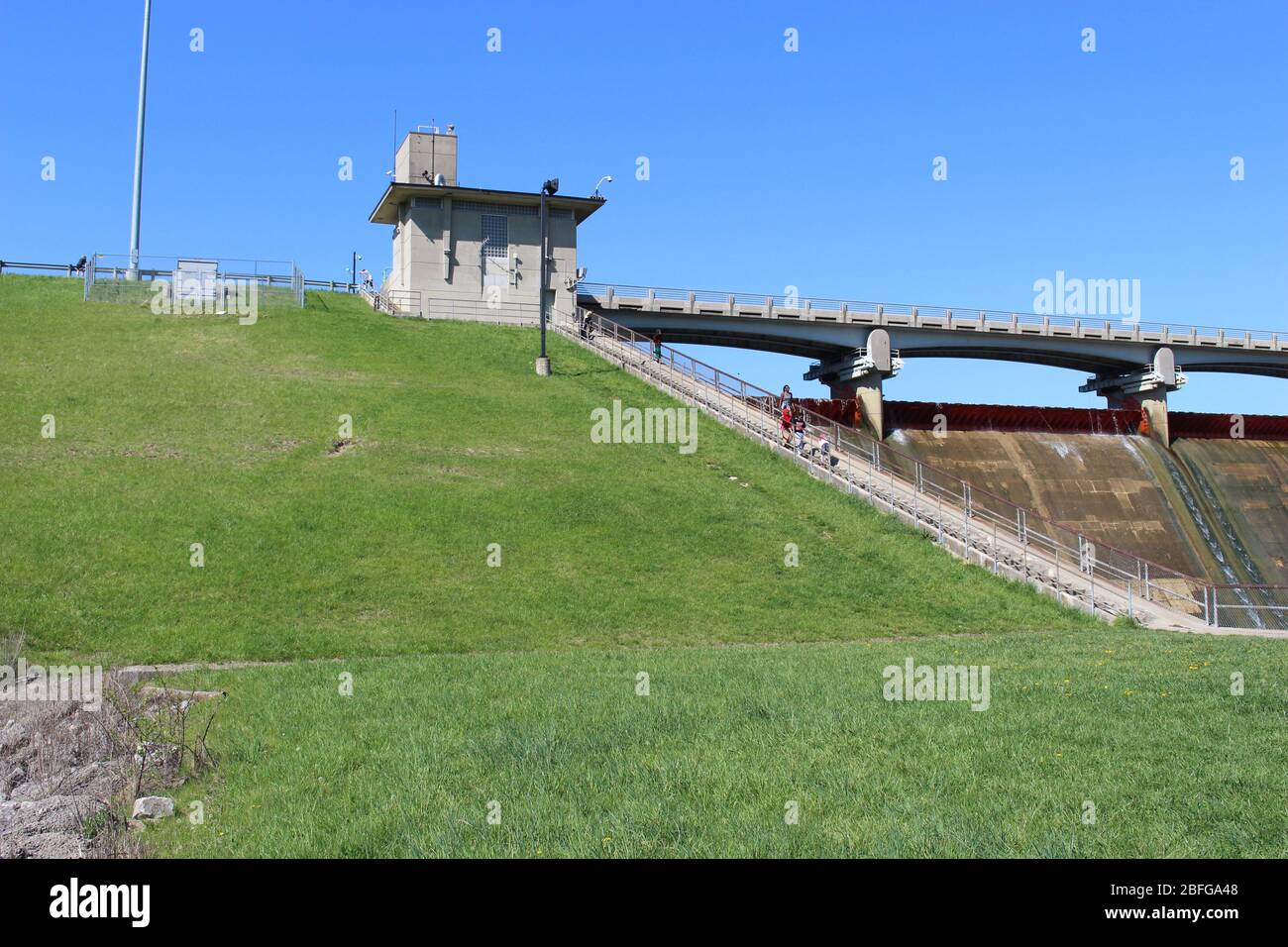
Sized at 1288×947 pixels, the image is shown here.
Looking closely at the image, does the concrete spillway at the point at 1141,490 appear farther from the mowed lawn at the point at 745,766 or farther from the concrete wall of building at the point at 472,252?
the mowed lawn at the point at 745,766

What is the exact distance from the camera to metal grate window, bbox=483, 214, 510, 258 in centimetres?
5297

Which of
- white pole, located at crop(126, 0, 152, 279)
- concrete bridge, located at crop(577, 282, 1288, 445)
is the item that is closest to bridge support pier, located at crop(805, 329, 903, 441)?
concrete bridge, located at crop(577, 282, 1288, 445)

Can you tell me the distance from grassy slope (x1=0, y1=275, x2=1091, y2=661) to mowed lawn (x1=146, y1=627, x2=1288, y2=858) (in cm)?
578

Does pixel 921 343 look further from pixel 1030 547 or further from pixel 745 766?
pixel 745 766

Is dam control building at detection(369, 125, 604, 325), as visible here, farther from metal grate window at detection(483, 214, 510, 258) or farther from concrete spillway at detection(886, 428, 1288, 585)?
concrete spillway at detection(886, 428, 1288, 585)

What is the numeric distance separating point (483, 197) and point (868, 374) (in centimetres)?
2172

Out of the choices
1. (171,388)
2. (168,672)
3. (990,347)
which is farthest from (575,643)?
(990,347)

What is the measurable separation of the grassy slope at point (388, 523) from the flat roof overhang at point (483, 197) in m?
12.8

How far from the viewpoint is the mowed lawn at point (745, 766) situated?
27.0ft

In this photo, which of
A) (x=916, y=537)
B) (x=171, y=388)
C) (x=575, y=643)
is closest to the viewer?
(x=575, y=643)

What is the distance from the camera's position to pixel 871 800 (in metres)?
9.12

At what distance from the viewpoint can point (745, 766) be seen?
10328 millimetres
